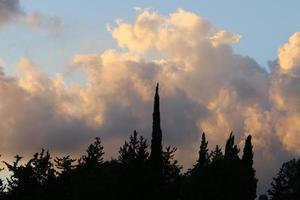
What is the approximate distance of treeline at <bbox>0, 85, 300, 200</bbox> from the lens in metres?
43.1

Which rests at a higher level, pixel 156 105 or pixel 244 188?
pixel 156 105

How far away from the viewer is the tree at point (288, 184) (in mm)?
90125

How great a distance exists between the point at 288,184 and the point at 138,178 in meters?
67.2

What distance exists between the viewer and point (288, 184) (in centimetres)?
10912

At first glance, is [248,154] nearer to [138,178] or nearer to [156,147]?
[156,147]

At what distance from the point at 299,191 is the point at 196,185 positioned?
49345 mm

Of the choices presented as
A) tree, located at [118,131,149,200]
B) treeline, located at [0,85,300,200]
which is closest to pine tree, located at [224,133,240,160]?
treeline, located at [0,85,300,200]

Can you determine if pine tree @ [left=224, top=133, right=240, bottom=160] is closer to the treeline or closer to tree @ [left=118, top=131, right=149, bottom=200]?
the treeline

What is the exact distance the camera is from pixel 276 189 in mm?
90250

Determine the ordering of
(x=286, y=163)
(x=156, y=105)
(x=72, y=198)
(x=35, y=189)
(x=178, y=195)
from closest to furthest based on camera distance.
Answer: (x=35, y=189) < (x=72, y=198) < (x=178, y=195) < (x=156, y=105) < (x=286, y=163)

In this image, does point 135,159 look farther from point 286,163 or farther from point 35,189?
point 286,163

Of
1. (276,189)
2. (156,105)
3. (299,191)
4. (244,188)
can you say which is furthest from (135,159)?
(299,191)

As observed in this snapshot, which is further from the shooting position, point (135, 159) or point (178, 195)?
point (178, 195)

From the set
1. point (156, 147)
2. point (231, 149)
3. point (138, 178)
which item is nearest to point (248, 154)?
point (231, 149)
